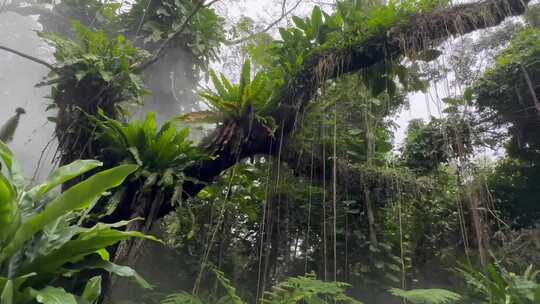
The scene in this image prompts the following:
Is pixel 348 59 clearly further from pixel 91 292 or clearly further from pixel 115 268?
pixel 91 292

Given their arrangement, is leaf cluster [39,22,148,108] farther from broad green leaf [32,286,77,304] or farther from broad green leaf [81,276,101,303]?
broad green leaf [32,286,77,304]

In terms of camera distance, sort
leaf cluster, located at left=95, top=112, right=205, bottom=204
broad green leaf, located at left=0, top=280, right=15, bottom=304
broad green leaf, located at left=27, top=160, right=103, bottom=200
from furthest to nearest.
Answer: leaf cluster, located at left=95, top=112, right=205, bottom=204 < broad green leaf, located at left=27, top=160, right=103, bottom=200 < broad green leaf, located at left=0, top=280, right=15, bottom=304

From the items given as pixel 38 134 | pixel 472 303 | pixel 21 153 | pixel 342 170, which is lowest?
pixel 472 303

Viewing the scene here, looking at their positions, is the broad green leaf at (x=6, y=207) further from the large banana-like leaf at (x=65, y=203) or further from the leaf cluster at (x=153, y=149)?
the leaf cluster at (x=153, y=149)

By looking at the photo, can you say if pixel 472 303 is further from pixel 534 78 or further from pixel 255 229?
pixel 534 78

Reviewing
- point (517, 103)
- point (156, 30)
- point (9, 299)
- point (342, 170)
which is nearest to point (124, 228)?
point (9, 299)

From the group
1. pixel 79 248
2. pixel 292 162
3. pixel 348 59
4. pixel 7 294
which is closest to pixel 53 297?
pixel 7 294

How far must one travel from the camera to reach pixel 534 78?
3.90 meters

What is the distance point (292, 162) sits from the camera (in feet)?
11.6

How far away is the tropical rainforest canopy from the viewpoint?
2.39 m

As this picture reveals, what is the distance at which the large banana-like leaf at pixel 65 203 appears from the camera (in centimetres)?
150

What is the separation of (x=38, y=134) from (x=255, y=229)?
7.06 m

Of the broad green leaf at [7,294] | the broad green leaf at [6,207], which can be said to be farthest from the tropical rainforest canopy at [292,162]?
the broad green leaf at [7,294]

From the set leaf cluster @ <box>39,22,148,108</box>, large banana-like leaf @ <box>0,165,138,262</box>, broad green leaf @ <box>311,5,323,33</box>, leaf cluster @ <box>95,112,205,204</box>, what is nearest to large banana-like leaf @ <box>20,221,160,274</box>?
large banana-like leaf @ <box>0,165,138,262</box>
